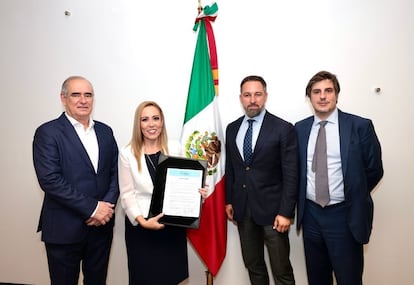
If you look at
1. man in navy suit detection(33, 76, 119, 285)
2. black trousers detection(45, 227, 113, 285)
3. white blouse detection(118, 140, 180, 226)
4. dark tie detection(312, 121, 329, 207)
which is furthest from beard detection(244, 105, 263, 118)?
black trousers detection(45, 227, 113, 285)

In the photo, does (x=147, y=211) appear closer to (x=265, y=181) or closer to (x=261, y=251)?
(x=265, y=181)

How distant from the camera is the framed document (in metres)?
1.82

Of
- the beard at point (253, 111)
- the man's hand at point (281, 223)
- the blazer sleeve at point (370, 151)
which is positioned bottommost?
the man's hand at point (281, 223)

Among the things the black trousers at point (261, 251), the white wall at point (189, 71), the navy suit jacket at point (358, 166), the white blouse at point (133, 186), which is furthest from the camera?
the white wall at point (189, 71)

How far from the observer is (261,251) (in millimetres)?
2162

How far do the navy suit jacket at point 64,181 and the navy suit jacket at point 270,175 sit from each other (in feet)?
3.08

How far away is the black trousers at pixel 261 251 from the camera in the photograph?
199cm

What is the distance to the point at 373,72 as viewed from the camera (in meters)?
2.26

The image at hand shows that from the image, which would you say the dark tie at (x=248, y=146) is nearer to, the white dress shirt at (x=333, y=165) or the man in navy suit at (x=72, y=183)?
the white dress shirt at (x=333, y=165)

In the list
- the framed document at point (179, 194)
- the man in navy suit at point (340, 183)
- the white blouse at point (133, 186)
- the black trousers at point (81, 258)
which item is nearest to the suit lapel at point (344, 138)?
the man in navy suit at point (340, 183)

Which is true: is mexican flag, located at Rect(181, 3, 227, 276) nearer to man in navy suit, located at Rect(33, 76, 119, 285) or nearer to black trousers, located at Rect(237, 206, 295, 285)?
black trousers, located at Rect(237, 206, 295, 285)

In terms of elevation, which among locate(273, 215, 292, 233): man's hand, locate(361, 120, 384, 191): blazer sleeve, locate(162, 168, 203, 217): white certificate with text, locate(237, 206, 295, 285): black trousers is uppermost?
locate(361, 120, 384, 191): blazer sleeve

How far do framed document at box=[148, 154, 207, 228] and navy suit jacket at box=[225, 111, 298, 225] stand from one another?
0.36m
